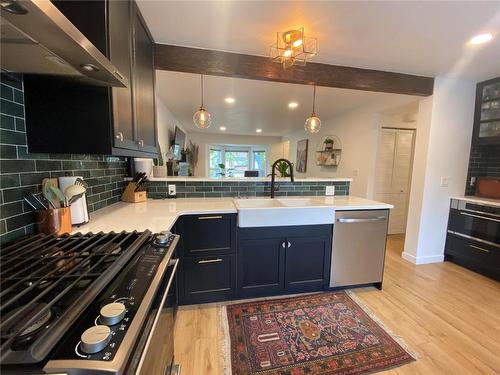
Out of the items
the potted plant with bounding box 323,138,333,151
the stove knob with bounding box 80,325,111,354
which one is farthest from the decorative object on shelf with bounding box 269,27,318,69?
the potted plant with bounding box 323,138,333,151

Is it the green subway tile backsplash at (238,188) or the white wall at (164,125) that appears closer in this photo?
the green subway tile backsplash at (238,188)

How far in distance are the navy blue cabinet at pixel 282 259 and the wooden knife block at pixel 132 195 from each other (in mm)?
1005

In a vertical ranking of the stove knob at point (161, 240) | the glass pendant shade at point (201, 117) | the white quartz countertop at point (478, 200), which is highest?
the glass pendant shade at point (201, 117)

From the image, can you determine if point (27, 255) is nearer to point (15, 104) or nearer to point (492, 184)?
point (15, 104)

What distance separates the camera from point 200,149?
789 cm

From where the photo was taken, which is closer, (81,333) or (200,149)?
(81,333)

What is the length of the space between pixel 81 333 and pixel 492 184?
404 cm

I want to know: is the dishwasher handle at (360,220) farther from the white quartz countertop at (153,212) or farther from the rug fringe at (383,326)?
the rug fringe at (383,326)

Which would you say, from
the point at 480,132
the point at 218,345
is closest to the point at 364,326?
the point at 218,345

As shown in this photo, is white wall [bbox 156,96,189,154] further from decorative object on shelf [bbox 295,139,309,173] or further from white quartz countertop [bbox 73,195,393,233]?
decorative object on shelf [bbox 295,139,309,173]

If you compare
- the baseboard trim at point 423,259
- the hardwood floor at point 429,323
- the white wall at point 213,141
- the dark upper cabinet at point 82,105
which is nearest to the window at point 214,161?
the white wall at point 213,141

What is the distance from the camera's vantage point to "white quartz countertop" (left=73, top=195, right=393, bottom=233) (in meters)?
1.36

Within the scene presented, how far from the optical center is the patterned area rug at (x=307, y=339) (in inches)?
56.7

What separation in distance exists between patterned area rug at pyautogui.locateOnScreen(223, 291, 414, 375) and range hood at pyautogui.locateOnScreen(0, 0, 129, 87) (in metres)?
1.74
